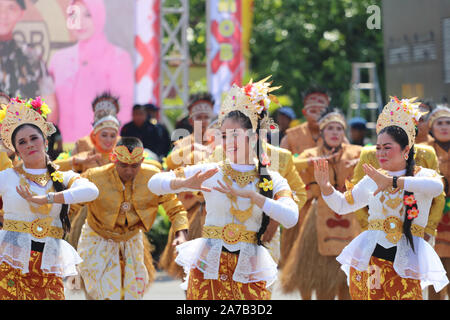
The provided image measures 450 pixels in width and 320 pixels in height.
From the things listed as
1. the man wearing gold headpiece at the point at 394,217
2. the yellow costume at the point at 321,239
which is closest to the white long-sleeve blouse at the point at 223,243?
the man wearing gold headpiece at the point at 394,217

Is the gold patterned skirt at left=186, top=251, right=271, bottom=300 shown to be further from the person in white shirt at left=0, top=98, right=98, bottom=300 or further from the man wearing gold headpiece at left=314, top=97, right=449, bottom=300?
the person in white shirt at left=0, top=98, right=98, bottom=300

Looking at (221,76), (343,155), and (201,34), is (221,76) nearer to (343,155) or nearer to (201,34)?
(343,155)

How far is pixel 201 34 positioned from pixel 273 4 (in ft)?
7.66

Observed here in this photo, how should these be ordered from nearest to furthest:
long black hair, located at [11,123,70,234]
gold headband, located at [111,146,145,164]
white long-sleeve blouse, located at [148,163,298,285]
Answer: white long-sleeve blouse, located at [148,163,298,285], long black hair, located at [11,123,70,234], gold headband, located at [111,146,145,164]

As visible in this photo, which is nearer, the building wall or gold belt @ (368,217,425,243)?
gold belt @ (368,217,425,243)

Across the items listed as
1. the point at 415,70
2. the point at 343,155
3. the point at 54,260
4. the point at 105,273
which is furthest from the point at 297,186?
the point at 415,70

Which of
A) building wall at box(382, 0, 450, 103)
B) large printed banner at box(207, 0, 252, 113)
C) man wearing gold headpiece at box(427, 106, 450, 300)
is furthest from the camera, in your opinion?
large printed banner at box(207, 0, 252, 113)

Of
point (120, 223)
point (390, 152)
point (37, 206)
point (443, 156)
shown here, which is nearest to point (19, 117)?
point (37, 206)

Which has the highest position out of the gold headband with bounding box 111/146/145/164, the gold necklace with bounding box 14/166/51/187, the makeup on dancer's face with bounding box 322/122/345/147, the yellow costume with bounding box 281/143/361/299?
the makeup on dancer's face with bounding box 322/122/345/147

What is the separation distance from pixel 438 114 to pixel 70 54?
538 centimetres

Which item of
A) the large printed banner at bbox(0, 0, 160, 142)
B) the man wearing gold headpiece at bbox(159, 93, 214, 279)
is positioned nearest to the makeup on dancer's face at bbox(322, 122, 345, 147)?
the man wearing gold headpiece at bbox(159, 93, 214, 279)

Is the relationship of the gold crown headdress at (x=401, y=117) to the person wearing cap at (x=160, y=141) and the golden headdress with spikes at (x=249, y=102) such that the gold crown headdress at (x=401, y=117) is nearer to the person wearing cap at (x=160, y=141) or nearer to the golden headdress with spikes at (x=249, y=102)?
the golden headdress with spikes at (x=249, y=102)

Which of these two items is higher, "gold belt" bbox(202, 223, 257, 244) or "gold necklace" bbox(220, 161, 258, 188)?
"gold necklace" bbox(220, 161, 258, 188)

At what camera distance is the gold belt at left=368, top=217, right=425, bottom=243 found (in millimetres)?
5801
